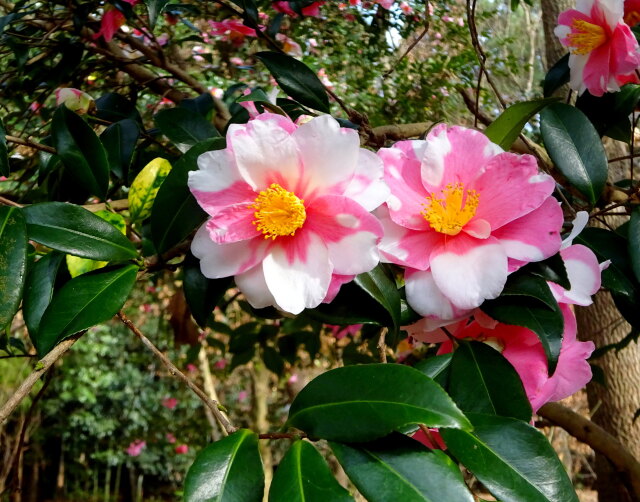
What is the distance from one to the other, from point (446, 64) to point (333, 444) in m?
2.34

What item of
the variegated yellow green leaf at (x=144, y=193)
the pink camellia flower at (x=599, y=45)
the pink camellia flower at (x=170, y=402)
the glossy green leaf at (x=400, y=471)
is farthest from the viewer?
the pink camellia flower at (x=170, y=402)

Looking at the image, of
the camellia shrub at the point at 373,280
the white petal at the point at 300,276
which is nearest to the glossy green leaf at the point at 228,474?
the camellia shrub at the point at 373,280

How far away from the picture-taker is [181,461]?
4770 millimetres

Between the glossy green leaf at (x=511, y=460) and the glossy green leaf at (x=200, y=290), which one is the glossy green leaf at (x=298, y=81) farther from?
the glossy green leaf at (x=511, y=460)

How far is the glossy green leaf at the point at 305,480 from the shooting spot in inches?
13.9

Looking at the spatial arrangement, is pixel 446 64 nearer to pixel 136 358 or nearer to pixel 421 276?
pixel 421 276

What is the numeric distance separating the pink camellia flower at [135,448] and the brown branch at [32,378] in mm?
4635

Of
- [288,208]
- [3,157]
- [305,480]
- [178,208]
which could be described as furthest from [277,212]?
[3,157]

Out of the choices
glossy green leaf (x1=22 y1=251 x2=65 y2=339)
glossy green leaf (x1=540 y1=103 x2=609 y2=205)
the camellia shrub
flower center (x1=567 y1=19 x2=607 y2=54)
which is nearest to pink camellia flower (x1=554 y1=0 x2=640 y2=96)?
flower center (x1=567 y1=19 x2=607 y2=54)

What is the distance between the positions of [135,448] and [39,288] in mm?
4617

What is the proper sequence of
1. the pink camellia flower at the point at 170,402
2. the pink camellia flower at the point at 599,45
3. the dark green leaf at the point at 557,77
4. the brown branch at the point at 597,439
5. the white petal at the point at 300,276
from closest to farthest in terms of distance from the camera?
the white petal at the point at 300,276 < the pink camellia flower at the point at 599,45 < the dark green leaf at the point at 557,77 < the brown branch at the point at 597,439 < the pink camellia flower at the point at 170,402

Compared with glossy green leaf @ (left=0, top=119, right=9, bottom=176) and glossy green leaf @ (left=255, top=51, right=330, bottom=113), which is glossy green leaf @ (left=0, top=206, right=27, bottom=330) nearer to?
glossy green leaf @ (left=0, top=119, right=9, bottom=176)

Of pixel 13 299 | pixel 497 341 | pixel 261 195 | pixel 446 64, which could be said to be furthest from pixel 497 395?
pixel 446 64

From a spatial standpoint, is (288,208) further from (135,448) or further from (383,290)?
(135,448)
